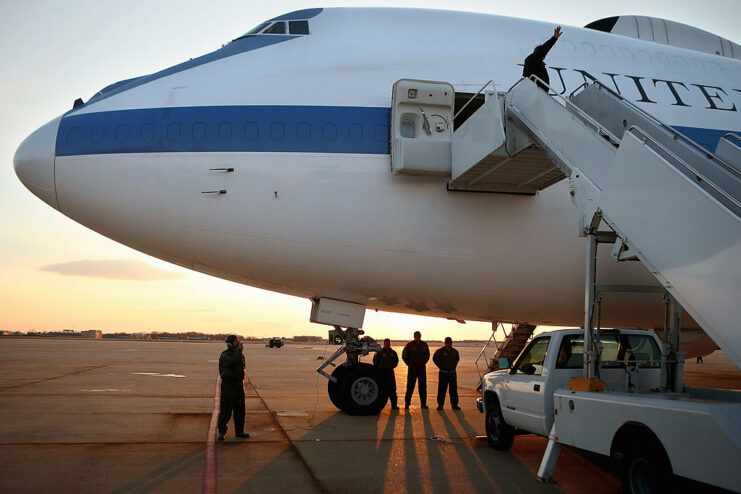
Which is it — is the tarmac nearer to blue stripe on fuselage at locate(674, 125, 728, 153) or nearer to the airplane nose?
the airplane nose

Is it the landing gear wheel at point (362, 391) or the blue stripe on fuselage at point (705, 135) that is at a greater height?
the blue stripe on fuselage at point (705, 135)

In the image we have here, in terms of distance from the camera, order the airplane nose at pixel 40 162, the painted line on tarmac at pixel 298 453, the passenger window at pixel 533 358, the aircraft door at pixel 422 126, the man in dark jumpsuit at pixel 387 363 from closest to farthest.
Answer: the painted line on tarmac at pixel 298 453 < the passenger window at pixel 533 358 < the aircraft door at pixel 422 126 < the airplane nose at pixel 40 162 < the man in dark jumpsuit at pixel 387 363

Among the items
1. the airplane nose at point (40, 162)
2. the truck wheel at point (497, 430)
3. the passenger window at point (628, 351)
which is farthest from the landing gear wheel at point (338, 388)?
the airplane nose at point (40, 162)

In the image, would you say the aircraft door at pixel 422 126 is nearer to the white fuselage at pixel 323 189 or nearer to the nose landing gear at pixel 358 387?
the white fuselage at pixel 323 189

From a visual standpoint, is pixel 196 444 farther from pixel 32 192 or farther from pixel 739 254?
pixel 739 254

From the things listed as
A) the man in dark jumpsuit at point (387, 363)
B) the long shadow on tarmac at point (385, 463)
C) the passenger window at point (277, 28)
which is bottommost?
the long shadow on tarmac at point (385, 463)

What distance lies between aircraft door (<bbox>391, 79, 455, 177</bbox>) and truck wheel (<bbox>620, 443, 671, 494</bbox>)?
5.14m

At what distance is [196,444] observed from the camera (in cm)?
838

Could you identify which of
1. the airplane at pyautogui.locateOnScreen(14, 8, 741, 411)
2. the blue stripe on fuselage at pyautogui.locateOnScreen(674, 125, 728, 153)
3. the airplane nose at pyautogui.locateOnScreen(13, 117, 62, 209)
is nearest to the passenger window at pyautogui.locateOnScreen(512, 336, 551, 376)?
the airplane at pyautogui.locateOnScreen(14, 8, 741, 411)

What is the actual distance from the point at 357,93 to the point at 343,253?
2558 millimetres

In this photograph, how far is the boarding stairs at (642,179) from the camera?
4.59 m

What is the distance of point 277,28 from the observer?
10.8 metres

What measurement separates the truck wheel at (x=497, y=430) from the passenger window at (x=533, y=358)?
65cm

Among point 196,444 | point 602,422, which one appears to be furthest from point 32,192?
point 602,422
